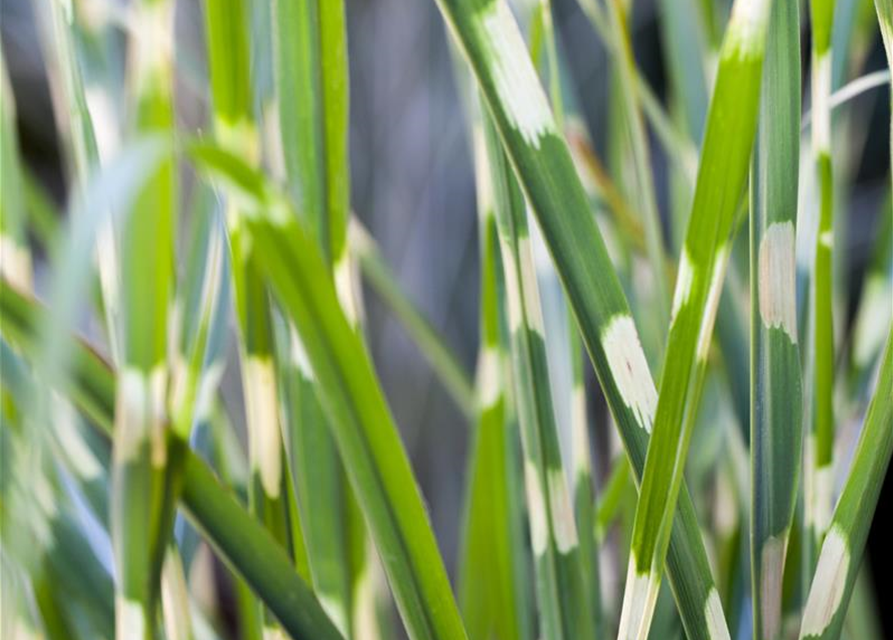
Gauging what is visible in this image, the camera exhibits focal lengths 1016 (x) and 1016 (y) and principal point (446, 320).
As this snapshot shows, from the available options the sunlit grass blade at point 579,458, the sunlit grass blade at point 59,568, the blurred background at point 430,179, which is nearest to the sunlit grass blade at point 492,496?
the sunlit grass blade at point 579,458

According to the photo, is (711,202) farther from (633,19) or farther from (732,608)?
(633,19)

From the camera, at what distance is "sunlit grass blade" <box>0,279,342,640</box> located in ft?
0.61

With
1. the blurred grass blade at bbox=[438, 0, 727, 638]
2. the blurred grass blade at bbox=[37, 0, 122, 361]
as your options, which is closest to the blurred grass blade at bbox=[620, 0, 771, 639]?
the blurred grass blade at bbox=[438, 0, 727, 638]

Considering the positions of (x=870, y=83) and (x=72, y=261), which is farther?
(x=870, y=83)

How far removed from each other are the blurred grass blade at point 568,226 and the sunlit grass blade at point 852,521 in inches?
1.1

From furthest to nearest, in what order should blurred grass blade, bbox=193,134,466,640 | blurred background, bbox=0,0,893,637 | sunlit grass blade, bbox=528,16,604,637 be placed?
blurred background, bbox=0,0,893,637 < sunlit grass blade, bbox=528,16,604,637 < blurred grass blade, bbox=193,134,466,640

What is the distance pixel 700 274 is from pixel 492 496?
170 mm

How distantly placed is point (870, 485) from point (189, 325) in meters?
0.21

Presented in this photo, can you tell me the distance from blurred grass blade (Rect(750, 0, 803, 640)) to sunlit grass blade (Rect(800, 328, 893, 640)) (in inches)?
0.5

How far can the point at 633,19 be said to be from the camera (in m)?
0.96

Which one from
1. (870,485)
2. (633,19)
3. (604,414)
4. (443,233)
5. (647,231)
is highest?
(633,19)

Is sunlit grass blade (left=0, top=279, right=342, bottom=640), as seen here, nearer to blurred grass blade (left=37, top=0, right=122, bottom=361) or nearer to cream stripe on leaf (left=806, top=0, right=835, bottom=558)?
blurred grass blade (left=37, top=0, right=122, bottom=361)

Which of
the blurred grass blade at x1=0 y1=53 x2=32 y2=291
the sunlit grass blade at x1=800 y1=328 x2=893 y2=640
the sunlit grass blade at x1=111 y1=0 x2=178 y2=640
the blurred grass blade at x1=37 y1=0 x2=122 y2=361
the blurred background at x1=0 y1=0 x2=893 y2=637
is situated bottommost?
the sunlit grass blade at x1=800 y1=328 x2=893 y2=640

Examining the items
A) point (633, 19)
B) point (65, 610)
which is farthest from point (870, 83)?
point (633, 19)
